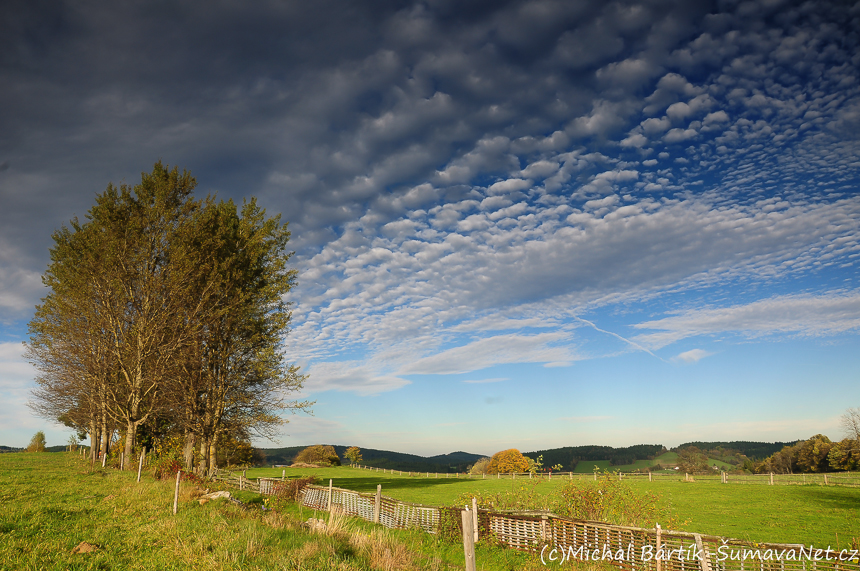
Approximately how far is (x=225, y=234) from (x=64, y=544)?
2088 cm

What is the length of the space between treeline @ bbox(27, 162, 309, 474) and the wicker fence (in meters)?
13.2

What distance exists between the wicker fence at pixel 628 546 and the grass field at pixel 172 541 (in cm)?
88

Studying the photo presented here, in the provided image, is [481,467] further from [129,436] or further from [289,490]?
[129,436]

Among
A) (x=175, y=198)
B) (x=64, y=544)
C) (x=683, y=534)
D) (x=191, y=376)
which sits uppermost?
(x=175, y=198)

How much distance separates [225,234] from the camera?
27.3 meters

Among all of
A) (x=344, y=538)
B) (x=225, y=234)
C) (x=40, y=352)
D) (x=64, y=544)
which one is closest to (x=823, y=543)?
(x=344, y=538)

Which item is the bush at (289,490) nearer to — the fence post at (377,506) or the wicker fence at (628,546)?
the fence post at (377,506)

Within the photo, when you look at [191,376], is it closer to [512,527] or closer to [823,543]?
[512,527]

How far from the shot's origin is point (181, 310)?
24734 millimetres

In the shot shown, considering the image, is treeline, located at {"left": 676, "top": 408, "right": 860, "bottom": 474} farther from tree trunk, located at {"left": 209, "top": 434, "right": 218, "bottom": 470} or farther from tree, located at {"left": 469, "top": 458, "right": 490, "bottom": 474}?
tree trunk, located at {"left": 209, "top": 434, "right": 218, "bottom": 470}

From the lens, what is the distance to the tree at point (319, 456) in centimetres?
8425

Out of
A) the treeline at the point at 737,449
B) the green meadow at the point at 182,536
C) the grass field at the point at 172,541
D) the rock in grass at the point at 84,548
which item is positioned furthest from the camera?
the treeline at the point at 737,449

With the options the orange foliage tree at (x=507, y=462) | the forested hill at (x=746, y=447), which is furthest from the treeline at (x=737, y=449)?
the orange foliage tree at (x=507, y=462)

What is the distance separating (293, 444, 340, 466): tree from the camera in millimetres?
84250
